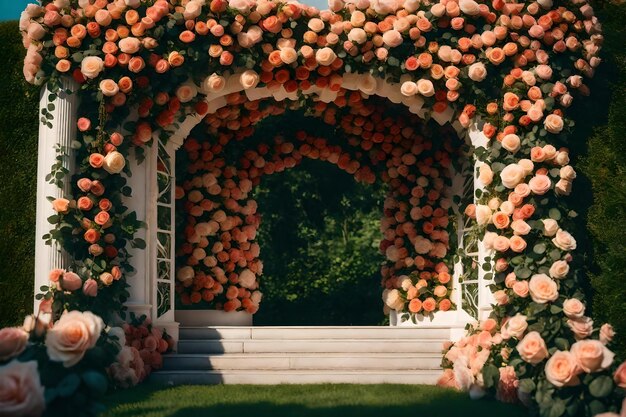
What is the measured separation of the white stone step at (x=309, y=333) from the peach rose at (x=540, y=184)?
6.79ft

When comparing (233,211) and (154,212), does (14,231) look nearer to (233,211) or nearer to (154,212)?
(154,212)

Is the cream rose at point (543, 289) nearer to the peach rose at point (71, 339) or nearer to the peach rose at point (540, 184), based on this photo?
the peach rose at point (540, 184)

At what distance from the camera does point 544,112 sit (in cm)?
796

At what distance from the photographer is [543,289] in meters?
7.04

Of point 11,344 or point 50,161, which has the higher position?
point 50,161

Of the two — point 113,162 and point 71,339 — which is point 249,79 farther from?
point 71,339

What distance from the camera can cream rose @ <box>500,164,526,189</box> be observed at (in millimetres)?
7688

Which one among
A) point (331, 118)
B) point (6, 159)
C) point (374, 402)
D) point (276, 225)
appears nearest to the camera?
point (374, 402)

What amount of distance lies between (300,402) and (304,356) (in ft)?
5.76

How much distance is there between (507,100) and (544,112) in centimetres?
35

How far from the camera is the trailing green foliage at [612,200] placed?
6.94 metres

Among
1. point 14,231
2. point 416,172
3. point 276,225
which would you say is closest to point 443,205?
point 416,172

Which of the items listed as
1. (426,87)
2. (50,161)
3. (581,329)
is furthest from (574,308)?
(50,161)

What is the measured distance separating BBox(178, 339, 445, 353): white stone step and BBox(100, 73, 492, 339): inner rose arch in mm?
343
